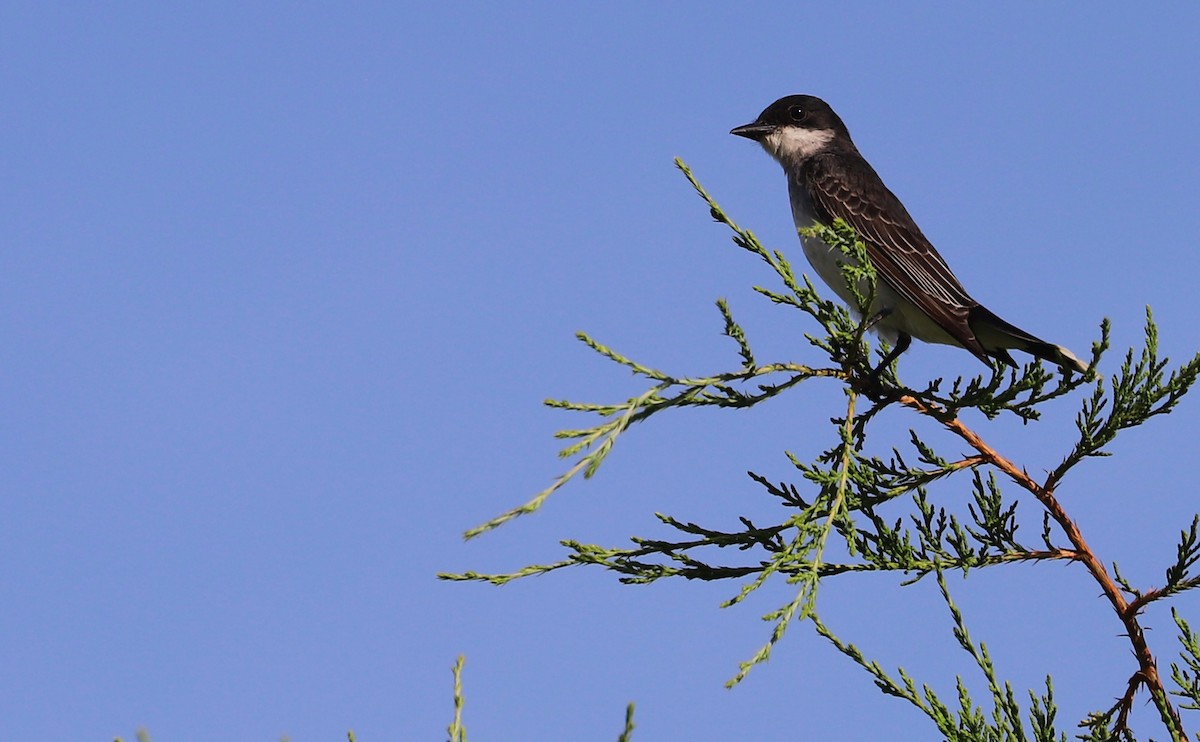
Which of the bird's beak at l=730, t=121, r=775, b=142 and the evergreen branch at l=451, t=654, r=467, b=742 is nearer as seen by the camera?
the evergreen branch at l=451, t=654, r=467, b=742

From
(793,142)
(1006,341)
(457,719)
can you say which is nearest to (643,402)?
(457,719)

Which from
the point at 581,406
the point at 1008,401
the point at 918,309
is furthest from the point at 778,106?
the point at 581,406

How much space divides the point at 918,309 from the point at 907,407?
2444mm

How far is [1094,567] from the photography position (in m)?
4.93

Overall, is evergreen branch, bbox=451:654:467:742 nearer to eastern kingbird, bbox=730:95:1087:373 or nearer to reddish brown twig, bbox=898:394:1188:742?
reddish brown twig, bbox=898:394:1188:742

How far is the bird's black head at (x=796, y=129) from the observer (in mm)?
9977

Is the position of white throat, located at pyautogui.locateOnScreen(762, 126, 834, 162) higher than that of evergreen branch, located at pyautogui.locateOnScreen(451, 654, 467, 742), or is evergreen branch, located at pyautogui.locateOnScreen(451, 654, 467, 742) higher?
white throat, located at pyautogui.locateOnScreen(762, 126, 834, 162)

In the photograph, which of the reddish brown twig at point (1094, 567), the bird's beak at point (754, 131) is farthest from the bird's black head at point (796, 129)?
the reddish brown twig at point (1094, 567)

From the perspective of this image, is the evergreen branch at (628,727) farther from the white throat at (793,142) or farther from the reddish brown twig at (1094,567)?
the white throat at (793,142)

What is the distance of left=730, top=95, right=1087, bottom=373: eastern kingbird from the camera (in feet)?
23.9

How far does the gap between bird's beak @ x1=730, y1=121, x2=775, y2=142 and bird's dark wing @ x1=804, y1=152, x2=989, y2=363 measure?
0.71 meters

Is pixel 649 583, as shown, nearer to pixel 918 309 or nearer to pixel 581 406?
pixel 581 406

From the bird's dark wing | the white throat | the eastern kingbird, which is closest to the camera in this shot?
the eastern kingbird

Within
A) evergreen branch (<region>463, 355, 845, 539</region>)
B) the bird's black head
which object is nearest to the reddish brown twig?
evergreen branch (<region>463, 355, 845, 539</region>)
